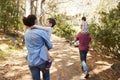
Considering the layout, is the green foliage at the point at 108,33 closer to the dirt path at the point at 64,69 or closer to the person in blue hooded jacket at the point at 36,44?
the dirt path at the point at 64,69

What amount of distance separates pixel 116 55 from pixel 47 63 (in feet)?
31.8

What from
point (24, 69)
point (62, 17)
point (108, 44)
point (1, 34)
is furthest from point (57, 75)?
point (62, 17)

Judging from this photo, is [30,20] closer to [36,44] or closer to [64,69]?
[36,44]

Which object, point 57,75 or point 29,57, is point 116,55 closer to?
point 57,75

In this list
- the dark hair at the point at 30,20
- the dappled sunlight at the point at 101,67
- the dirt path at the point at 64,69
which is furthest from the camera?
the dappled sunlight at the point at 101,67

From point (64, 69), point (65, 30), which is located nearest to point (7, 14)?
point (64, 69)

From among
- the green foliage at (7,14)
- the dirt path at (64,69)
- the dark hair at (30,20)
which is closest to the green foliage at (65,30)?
the green foliage at (7,14)

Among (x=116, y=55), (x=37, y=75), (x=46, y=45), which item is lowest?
(x=116, y=55)

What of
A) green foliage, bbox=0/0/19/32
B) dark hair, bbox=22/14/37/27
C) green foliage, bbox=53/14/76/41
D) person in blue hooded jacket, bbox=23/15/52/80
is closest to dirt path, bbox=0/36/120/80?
person in blue hooded jacket, bbox=23/15/52/80

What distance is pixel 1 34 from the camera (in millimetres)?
19469

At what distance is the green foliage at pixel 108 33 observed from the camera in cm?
1422

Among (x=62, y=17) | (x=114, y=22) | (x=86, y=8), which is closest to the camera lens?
(x=114, y=22)

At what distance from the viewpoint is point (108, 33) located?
47.6 feet

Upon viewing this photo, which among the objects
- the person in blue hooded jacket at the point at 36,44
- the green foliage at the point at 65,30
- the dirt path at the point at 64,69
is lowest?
the green foliage at the point at 65,30
